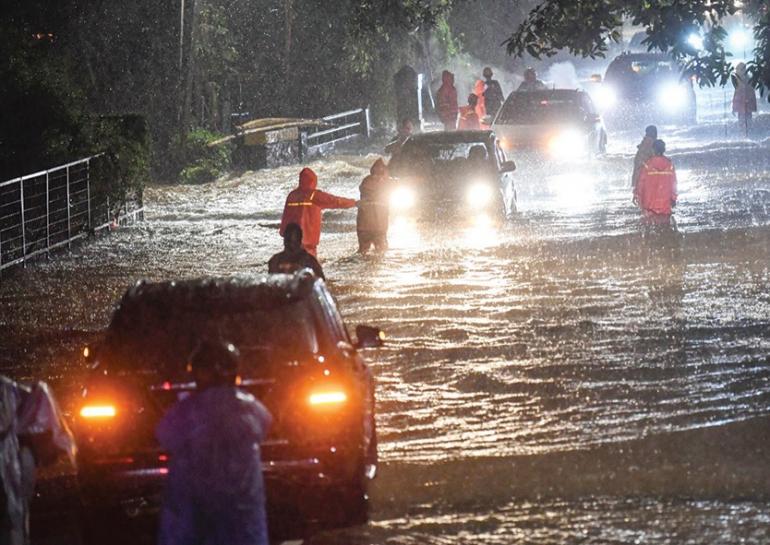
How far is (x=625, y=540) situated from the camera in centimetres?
835

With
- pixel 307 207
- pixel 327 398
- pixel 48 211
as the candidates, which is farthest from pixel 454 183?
pixel 327 398

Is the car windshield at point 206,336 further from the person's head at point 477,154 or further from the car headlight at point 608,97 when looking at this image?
the car headlight at point 608,97

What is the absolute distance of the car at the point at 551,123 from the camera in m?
33.6

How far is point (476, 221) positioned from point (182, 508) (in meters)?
17.9

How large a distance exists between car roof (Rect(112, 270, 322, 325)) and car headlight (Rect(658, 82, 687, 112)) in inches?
1568

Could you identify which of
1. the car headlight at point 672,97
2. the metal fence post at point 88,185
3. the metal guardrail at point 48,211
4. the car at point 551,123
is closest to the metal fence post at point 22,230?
the metal guardrail at point 48,211

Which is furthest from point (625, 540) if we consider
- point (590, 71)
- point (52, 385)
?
point (590, 71)

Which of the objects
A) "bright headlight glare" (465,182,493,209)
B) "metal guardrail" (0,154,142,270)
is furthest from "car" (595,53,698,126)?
"metal guardrail" (0,154,142,270)

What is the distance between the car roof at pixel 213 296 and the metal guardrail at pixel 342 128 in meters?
29.0

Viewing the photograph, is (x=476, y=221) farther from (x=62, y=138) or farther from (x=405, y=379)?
(x=405, y=379)

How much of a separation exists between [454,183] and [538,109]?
10.7 metres

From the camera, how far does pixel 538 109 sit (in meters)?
34.8

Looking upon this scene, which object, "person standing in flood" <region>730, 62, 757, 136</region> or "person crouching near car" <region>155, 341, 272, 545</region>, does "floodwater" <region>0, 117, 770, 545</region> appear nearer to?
"person crouching near car" <region>155, 341, 272, 545</region>

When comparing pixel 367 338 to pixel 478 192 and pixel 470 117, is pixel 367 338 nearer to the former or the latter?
pixel 478 192
